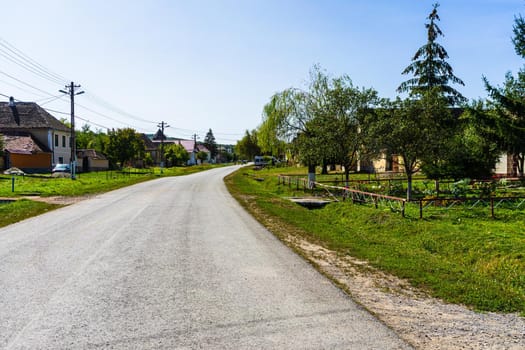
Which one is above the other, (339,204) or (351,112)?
(351,112)

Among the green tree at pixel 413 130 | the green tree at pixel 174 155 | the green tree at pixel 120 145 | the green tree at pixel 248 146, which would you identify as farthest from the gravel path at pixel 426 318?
the green tree at pixel 248 146

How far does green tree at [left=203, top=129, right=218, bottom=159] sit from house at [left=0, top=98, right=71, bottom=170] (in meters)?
98.2

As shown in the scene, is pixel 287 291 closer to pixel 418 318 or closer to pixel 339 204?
→ pixel 418 318

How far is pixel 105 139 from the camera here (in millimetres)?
59406

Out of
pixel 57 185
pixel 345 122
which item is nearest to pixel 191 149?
pixel 57 185

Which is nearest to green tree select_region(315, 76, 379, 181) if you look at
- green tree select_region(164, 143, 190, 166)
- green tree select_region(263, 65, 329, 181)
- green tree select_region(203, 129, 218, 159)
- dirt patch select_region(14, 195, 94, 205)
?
green tree select_region(263, 65, 329, 181)

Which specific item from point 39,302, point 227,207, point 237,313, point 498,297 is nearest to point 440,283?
point 498,297

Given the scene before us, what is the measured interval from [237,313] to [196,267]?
2.63 meters

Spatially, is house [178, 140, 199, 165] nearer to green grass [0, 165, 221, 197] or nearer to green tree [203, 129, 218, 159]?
green tree [203, 129, 218, 159]

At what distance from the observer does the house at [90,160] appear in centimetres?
5773

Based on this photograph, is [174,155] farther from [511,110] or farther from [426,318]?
[426,318]

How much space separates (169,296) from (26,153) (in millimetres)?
47543

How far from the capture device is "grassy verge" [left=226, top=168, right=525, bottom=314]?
6.90 metres

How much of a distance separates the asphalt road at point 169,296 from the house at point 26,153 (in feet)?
131
